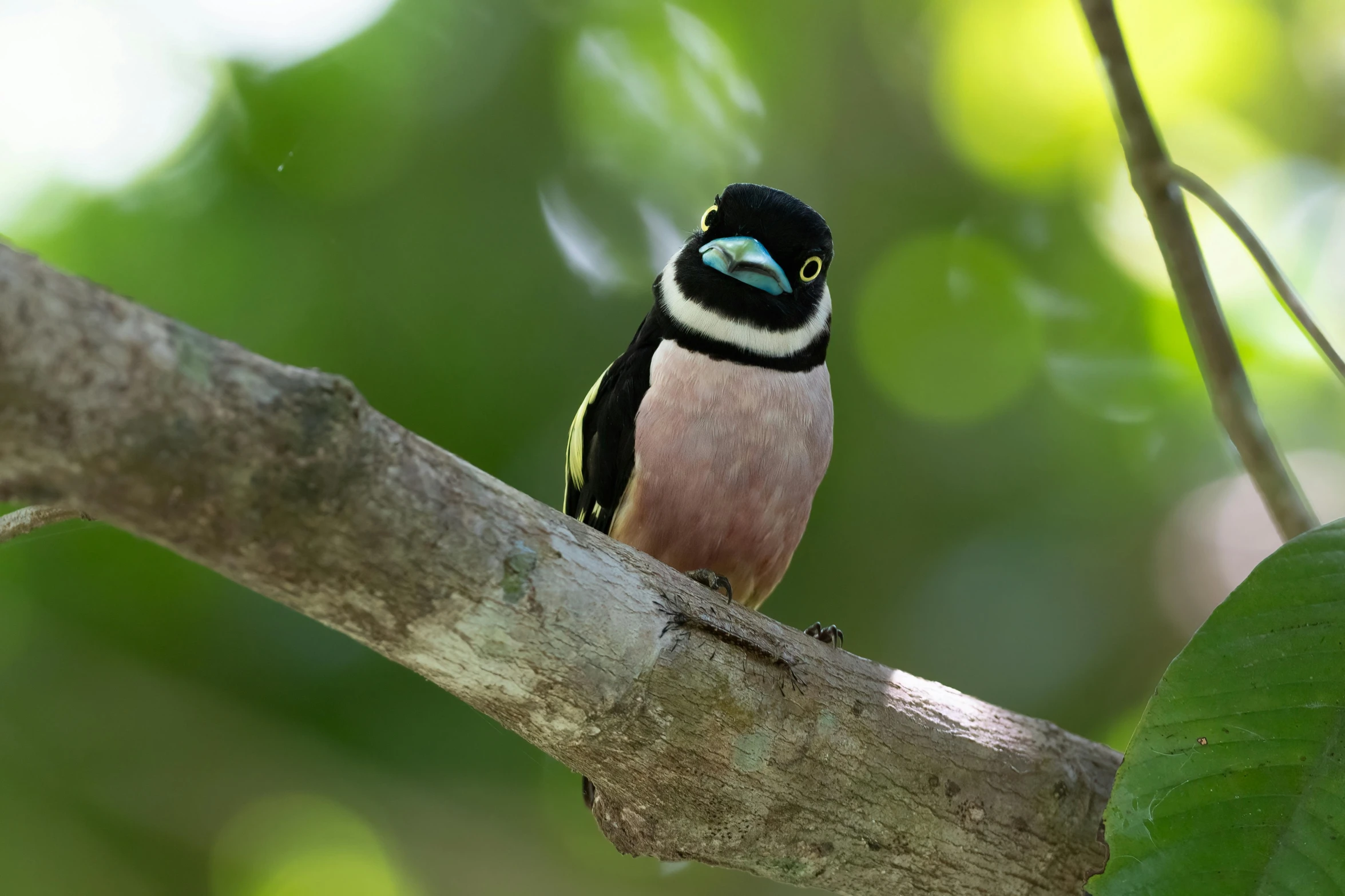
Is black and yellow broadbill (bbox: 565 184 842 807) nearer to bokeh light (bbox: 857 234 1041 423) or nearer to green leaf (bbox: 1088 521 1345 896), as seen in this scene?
green leaf (bbox: 1088 521 1345 896)

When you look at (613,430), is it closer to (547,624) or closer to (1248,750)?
(547,624)

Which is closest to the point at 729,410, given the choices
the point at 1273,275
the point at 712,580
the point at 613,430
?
the point at 613,430

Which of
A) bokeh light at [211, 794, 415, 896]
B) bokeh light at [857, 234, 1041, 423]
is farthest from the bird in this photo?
bokeh light at [211, 794, 415, 896]

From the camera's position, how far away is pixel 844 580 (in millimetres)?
5410

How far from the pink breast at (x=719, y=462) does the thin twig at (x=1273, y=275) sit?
3.61ft

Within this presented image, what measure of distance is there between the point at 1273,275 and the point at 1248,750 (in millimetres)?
1172

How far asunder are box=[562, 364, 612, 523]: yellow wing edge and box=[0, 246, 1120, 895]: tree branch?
1124mm

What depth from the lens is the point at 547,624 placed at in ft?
5.86

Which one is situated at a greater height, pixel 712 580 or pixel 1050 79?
pixel 1050 79

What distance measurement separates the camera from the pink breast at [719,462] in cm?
274

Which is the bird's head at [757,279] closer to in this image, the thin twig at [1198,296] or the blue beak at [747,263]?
the blue beak at [747,263]

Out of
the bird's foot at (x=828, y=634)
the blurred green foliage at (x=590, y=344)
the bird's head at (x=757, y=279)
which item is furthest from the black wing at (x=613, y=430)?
the blurred green foliage at (x=590, y=344)

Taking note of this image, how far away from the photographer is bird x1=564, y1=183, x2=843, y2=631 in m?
2.75

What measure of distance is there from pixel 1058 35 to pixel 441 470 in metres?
5.10
